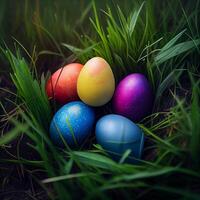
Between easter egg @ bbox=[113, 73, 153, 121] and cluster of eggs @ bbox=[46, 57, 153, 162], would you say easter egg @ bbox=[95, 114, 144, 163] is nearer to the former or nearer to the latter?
cluster of eggs @ bbox=[46, 57, 153, 162]

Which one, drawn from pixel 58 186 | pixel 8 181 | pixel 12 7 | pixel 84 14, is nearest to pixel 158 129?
pixel 58 186

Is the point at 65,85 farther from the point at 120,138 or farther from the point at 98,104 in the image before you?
the point at 120,138

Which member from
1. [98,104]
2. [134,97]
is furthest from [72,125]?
[134,97]

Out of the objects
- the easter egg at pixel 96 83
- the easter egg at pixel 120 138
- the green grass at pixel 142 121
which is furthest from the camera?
the easter egg at pixel 96 83

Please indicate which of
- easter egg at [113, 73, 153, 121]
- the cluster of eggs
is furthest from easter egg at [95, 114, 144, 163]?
easter egg at [113, 73, 153, 121]

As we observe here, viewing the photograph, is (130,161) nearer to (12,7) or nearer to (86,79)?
(86,79)

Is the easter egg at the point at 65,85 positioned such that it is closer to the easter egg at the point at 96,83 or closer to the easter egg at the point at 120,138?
the easter egg at the point at 96,83

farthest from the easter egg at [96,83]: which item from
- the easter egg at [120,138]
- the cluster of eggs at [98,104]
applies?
the easter egg at [120,138]
